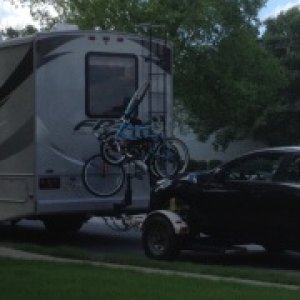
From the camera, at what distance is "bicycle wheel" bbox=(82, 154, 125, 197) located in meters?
14.1

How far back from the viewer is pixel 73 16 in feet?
108

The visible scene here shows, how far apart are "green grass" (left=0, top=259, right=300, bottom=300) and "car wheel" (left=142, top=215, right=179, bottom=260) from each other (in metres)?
2.05

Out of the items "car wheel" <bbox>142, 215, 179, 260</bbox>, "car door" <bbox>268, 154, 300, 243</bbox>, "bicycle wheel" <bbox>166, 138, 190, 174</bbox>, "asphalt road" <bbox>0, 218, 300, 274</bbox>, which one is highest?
"bicycle wheel" <bbox>166, 138, 190, 174</bbox>

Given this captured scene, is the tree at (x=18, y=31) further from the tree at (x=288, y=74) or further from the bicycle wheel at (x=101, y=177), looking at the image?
the bicycle wheel at (x=101, y=177)

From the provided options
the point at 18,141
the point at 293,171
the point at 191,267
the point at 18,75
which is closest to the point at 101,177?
the point at 18,141

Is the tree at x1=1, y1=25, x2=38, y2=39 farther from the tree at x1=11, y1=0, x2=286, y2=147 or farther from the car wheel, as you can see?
the car wheel

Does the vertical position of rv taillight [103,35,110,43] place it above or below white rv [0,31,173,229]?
above

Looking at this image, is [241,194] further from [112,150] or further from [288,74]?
[288,74]

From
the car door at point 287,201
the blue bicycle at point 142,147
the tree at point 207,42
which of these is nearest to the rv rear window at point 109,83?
the blue bicycle at point 142,147

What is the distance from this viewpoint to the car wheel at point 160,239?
40.8 feet

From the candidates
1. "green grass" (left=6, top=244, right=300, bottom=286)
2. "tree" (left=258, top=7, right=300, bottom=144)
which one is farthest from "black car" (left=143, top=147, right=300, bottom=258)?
"tree" (left=258, top=7, right=300, bottom=144)

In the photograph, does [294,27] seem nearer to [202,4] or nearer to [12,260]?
[202,4]

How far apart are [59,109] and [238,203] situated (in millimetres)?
3807

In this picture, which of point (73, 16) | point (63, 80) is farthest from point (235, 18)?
point (63, 80)
